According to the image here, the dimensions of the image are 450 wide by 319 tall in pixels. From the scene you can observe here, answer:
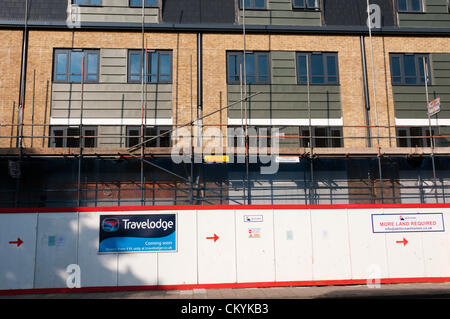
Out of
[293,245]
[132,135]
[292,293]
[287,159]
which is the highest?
[132,135]

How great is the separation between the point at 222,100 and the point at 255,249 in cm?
726

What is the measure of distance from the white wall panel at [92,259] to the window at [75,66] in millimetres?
7204

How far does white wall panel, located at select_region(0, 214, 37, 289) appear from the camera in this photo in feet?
40.6

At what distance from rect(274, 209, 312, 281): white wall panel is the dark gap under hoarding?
11.9ft

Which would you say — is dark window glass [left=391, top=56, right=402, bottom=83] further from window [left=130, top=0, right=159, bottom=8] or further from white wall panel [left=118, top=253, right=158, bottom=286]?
white wall panel [left=118, top=253, right=158, bottom=286]

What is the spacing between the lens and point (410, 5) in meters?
18.9

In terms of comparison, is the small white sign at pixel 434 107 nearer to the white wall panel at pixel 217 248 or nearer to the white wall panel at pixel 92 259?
the white wall panel at pixel 217 248

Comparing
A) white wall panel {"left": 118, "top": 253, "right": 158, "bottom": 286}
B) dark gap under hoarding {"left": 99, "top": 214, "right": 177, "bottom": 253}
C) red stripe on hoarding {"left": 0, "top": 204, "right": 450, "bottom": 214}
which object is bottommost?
white wall panel {"left": 118, "top": 253, "right": 158, "bottom": 286}

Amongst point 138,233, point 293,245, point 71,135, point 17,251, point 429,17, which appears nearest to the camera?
→ point 17,251

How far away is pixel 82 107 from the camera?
16297 mm

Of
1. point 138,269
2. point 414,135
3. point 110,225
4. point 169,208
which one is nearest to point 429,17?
point 414,135

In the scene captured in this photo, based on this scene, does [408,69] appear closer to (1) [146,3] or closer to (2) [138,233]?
(1) [146,3]

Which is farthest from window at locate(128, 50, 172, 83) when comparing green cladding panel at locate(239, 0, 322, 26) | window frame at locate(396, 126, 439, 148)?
window frame at locate(396, 126, 439, 148)

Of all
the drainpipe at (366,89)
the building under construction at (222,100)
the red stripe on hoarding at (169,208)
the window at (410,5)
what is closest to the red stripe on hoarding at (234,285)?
the red stripe on hoarding at (169,208)
